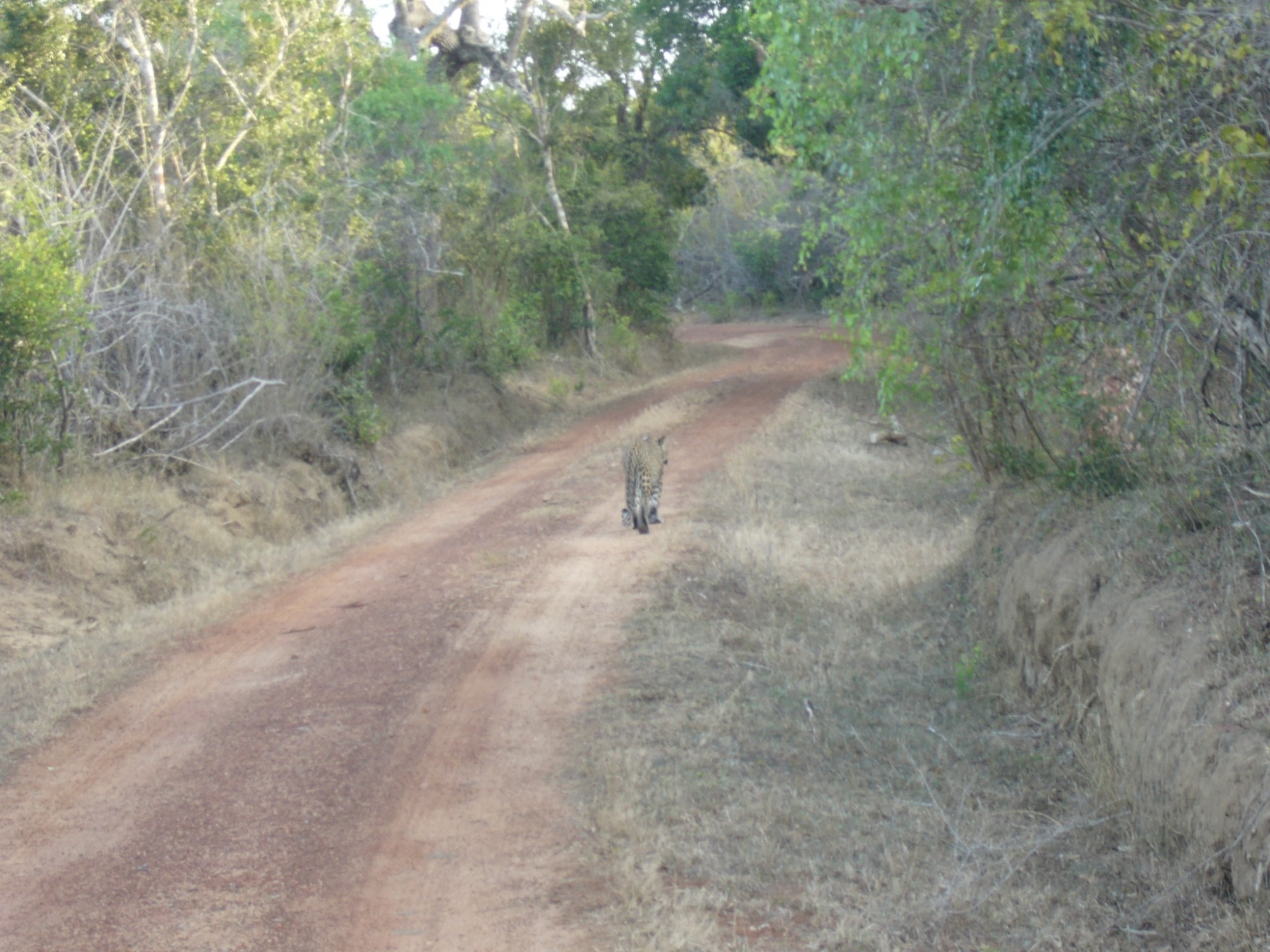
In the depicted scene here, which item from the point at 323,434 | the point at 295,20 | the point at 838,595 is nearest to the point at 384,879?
the point at 838,595

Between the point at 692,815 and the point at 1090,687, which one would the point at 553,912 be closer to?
the point at 692,815

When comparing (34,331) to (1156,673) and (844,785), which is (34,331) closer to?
(844,785)

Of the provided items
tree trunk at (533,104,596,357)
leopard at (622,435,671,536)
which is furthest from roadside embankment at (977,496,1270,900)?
tree trunk at (533,104,596,357)

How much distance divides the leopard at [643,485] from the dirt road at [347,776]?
0.42 metres

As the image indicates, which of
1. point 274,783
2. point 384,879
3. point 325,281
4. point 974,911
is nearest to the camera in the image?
point 974,911

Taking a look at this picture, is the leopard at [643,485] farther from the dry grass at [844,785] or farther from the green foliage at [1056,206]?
the green foliage at [1056,206]

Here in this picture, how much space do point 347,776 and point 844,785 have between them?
2566mm

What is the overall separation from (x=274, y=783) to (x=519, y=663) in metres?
2.18

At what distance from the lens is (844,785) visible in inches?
240

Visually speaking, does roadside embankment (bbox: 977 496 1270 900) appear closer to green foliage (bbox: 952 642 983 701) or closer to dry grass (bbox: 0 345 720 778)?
green foliage (bbox: 952 642 983 701)

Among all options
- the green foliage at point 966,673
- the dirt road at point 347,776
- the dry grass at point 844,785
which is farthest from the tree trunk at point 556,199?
the green foliage at point 966,673

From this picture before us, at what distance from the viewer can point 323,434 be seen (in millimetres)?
16312

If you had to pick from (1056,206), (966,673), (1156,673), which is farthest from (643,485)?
(1156,673)

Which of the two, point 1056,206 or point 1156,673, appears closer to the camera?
point 1156,673
